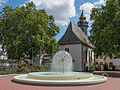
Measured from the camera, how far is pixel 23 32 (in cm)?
3238

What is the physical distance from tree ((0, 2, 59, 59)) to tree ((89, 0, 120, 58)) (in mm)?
9603

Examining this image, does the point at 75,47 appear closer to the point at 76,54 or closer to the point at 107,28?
the point at 76,54

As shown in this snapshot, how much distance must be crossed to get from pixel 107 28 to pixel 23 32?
1686 centimetres

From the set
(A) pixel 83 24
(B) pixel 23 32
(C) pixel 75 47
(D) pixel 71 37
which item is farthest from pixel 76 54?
(A) pixel 83 24

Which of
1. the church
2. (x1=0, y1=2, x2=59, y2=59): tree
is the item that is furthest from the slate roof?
(x1=0, y1=2, x2=59, y2=59): tree

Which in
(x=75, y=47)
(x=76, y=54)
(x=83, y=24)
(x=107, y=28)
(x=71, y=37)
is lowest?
(x=76, y=54)

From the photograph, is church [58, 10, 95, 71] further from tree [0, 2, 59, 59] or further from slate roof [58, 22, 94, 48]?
tree [0, 2, 59, 59]

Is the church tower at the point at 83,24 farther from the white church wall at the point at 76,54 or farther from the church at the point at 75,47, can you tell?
the white church wall at the point at 76,54

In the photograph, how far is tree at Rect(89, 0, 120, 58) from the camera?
25.4 metres

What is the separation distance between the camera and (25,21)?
32.0 meters

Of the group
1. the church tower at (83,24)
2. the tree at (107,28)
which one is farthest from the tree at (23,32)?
the church tower at (83,24)

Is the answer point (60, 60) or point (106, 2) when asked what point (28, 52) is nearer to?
point (60, 60)

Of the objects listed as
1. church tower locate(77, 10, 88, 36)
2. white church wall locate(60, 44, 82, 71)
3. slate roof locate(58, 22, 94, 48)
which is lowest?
white church wall locate(60, 44, 82, 71)

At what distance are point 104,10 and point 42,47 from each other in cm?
1438
